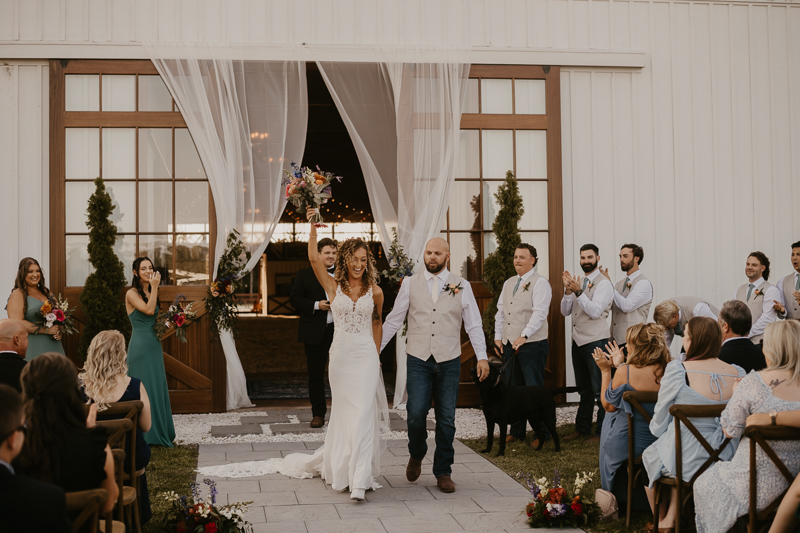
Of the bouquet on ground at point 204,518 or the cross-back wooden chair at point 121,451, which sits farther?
the bouquet on ground at point 204,518

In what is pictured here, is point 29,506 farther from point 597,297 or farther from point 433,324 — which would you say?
point 597,297

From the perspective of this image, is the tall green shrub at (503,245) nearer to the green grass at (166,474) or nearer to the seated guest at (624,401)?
the green grass at (166,474)

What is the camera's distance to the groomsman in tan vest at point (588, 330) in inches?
272

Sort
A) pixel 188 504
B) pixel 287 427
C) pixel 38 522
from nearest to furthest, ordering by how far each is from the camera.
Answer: pixel 38 522 → pixel 188 504 → pixel 287 427

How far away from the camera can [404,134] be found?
338 inches

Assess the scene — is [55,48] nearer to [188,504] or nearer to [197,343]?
[197,343]

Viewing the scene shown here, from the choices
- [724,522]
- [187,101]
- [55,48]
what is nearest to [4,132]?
[55,48]

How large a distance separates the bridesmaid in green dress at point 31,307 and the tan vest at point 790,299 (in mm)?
7026

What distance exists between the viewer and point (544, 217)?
353 inches

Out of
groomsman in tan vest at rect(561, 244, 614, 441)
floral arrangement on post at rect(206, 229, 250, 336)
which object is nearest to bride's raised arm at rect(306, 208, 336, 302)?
groomsman in tan vest at rect(561, 244, 614, 441)

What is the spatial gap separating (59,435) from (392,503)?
8.55ft

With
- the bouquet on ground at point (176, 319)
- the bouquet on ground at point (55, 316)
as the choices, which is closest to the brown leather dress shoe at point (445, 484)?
the bouquet on ground at point (176, 319)

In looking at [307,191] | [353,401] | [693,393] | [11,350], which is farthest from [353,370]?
[693,393]

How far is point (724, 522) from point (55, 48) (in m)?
7.79
